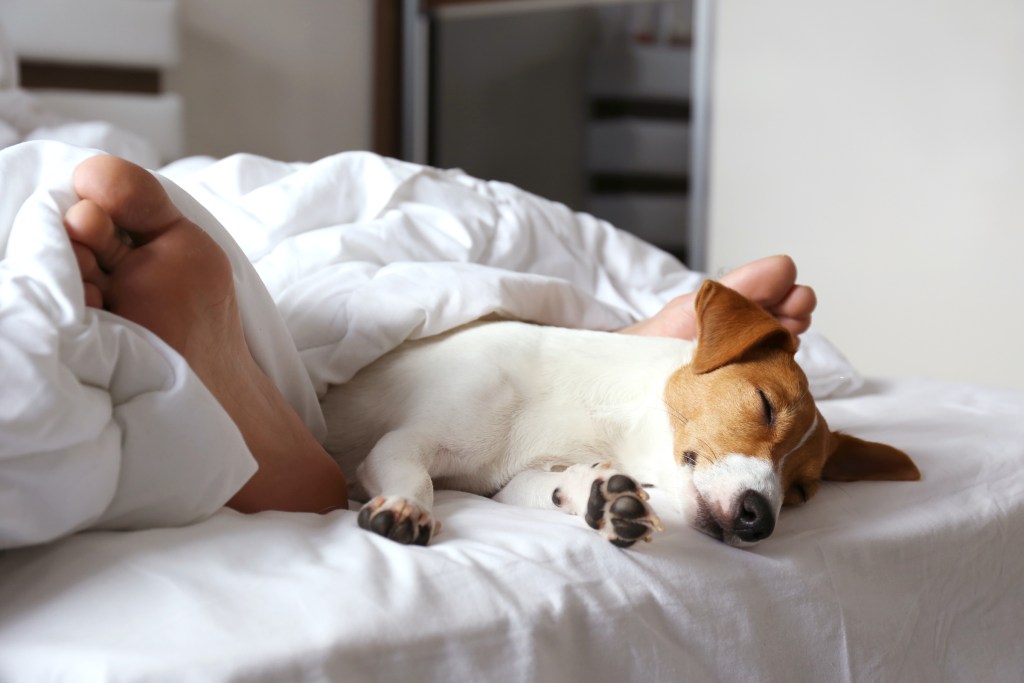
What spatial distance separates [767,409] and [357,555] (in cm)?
51

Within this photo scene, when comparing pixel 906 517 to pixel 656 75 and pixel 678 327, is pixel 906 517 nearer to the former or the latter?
pixel 678 327

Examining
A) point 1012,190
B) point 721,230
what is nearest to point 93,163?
point 1012,190

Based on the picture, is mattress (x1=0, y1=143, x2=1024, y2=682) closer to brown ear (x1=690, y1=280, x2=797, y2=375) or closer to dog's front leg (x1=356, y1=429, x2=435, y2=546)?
dog's front leg (x1=356, y1=429, x2=435, y2=546)

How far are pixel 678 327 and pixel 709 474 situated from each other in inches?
18.8

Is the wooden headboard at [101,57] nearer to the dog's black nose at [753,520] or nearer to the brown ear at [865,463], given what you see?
the brown ear at [865,463]

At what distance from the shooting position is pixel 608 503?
994mm

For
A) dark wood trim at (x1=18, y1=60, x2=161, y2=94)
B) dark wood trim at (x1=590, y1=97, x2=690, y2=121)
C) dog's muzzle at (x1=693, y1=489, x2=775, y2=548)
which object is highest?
dark wood trim at (x1=18, y1=60, x2=161, y2=94)

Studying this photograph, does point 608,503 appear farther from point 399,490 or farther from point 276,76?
point 276,76

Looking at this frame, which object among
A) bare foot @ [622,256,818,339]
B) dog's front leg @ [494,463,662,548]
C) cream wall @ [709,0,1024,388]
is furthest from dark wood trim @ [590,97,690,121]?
dog's front leg @ [494,463,662,548]

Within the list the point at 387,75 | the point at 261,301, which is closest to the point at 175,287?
the point at 261,301

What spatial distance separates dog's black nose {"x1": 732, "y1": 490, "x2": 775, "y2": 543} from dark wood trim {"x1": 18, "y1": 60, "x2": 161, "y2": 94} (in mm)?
2996

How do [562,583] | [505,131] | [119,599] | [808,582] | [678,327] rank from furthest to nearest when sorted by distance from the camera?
1. [505,131]
2. [678,327]
3. [808,582]
4. [562,583]
5. [119,599]

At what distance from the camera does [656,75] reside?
376 centimetres

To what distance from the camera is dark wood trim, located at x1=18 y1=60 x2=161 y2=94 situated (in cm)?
334
